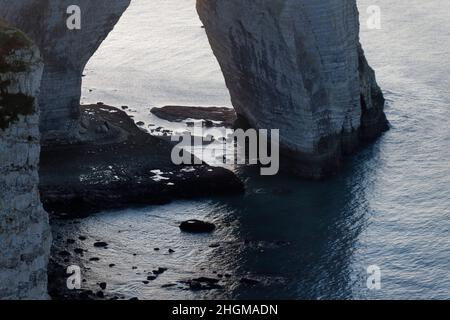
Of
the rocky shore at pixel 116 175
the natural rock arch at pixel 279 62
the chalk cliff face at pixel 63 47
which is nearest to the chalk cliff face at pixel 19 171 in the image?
the rocky shore at pixel 116 175

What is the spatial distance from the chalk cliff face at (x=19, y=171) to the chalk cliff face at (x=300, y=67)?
102 ft

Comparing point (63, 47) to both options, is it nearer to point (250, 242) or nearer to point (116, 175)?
point (116, 175)

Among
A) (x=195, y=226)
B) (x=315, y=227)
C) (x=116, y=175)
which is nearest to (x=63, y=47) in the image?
(x=116, y=175)

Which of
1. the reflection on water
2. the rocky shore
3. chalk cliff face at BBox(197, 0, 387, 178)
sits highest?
chalk cliff face at BBox(197, 0, 387, 178)

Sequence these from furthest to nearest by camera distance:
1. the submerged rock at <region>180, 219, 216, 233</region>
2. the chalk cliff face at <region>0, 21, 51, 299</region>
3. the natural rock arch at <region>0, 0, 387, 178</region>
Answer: the natural rock arch at <region>0, 0, 387, 178</region>, the submerged rock at <region>180, 219, 216, 233</region>, the chalk cliff face at <region>0, 21, 51, 299</region>

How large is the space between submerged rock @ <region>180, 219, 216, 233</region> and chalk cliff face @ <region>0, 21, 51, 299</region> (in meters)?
21.1

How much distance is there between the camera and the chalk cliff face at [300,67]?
71.8 metres

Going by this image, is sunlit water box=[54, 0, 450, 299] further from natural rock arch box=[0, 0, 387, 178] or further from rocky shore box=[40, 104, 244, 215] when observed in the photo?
natural rock arch box=[0, 0, 387, 178]

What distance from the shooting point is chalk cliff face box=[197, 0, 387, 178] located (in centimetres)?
7181

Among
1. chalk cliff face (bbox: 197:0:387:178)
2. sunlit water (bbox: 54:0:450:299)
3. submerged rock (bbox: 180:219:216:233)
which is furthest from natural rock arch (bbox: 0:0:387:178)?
submerged rock (bbox: 180:219:216:233)

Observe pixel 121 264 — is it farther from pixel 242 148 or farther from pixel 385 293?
pixel 242 148

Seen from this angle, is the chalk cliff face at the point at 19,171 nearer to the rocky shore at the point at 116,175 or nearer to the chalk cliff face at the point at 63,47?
the rocky shore at the point at 116,175

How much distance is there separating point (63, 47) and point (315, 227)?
22.7m
